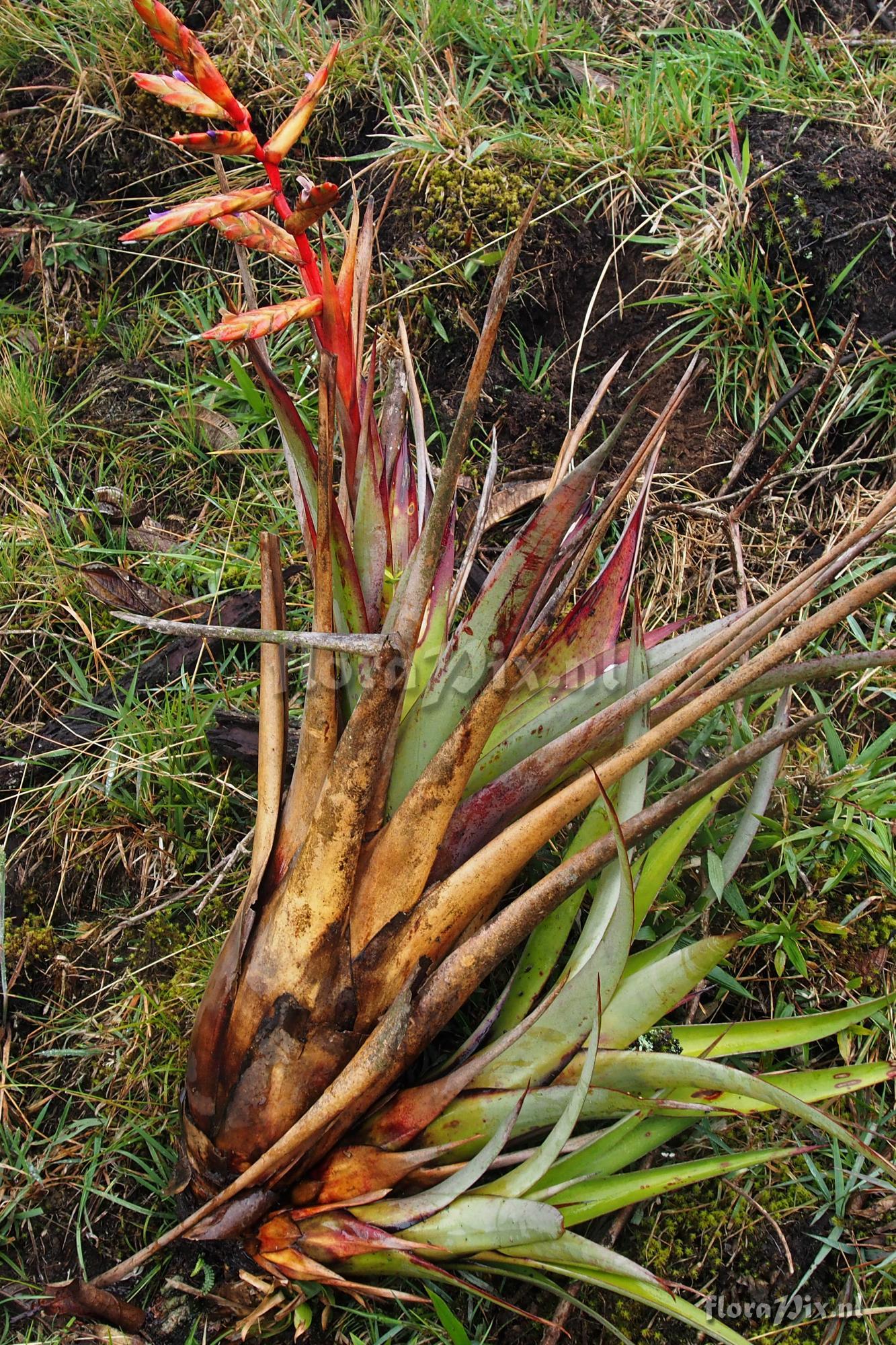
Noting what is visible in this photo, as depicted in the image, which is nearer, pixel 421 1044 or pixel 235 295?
pixel 421 1044

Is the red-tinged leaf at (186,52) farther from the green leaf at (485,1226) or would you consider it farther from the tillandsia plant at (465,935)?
the green leaf at (485,1226)

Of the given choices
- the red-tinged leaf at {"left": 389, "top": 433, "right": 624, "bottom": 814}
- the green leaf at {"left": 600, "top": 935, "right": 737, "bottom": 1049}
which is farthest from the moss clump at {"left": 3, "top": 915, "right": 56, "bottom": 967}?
the green leaf at {"left": 600, "top": 935, "right": 737, "bottom": 1049}

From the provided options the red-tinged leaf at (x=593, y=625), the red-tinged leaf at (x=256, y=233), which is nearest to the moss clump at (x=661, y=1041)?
the red-tinged leaf at (x=593, y=625)

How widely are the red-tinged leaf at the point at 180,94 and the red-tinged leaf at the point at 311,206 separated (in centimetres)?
12

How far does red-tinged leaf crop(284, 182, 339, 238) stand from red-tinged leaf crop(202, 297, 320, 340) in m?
0.08

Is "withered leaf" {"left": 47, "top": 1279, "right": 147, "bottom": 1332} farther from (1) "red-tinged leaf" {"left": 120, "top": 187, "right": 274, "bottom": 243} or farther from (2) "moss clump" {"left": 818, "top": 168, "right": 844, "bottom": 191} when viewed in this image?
(2) "moss clump" {"left": 818, "top": 168, "right": 844, "bottom": 191}

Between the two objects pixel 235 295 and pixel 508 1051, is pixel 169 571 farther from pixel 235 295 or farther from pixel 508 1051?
pixel 508 1051

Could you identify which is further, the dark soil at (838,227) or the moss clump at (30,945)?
the dark soil at (838,227)

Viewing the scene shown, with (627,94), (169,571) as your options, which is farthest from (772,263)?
(169,571)

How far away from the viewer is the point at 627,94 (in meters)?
2.60

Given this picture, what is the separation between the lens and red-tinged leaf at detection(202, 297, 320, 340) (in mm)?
1070

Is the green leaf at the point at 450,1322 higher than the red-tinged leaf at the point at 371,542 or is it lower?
lower

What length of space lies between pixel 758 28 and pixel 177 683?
7.73 feet

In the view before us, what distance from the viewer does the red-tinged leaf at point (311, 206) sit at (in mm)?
1097
